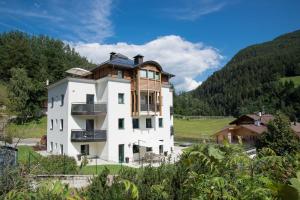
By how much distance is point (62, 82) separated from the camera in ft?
103

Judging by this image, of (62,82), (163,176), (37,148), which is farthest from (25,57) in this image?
(163,176)

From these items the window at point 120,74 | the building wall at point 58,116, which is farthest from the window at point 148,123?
the building wall at point 58,116

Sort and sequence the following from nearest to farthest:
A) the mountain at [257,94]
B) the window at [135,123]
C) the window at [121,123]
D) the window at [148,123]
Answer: the window at [121,123] → the window at [135,123] → the window at [148,123] → the mountain at [257,94]

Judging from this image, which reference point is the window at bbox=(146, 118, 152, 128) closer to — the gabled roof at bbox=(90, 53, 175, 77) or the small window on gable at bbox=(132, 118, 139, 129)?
the small window on gable at bbox=(132, 118, 139, 129)

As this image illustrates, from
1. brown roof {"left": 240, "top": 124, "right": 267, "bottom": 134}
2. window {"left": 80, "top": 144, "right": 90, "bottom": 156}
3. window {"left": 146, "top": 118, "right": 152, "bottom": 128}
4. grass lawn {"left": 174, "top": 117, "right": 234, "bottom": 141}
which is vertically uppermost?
window {"left": 146, "top": 118, "right": 152, "bottom": 128}

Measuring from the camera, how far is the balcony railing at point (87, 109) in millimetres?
30047

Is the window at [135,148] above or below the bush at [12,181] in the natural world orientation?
below

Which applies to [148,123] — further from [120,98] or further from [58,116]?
[58,116]

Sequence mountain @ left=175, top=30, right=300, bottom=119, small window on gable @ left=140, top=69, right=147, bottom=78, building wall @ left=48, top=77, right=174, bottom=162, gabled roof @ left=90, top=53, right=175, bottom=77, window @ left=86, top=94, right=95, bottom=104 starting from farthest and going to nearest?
mountain @ left=175, top=30, right=300, bottom=119, small window on gable @ left=140, top=69, right=147, bottom=78, gabled roof @ left=90, top=53, right=175, bottom=77, window @ left=86, top=94, right=95, bottom=104, building wall @ left=48, top=77, right=174, bottom=162

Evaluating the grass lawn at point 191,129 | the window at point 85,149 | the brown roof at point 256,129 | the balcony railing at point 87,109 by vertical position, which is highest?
the balcony railing at point 87,109

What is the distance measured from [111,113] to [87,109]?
2.69 meters

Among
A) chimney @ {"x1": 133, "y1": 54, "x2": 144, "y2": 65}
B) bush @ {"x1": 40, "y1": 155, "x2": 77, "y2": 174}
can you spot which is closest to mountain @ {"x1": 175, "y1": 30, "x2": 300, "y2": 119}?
chimney @ {"x1": 133, "y1": 54, "x2": 144, "y2": 65}

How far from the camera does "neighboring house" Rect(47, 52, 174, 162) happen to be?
30.3 m

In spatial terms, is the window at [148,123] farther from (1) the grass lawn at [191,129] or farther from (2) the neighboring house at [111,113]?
(1) the grass lawn at [191,129]
